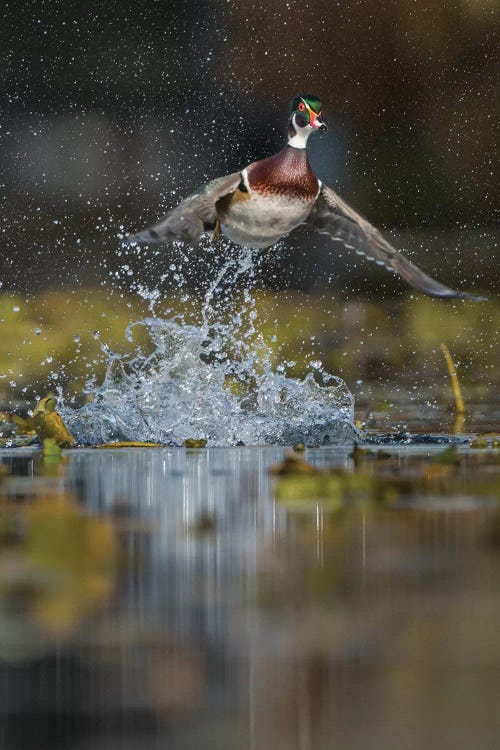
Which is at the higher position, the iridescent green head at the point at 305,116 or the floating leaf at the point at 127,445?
the iridescent green head at the point at 305,116

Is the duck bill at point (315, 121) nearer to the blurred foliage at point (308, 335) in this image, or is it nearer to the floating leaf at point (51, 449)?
the floating leaf at point (51, 449)

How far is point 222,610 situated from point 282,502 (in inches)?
32.0

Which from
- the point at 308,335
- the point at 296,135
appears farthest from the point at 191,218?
the point at 308,335

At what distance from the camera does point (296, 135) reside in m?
3.31

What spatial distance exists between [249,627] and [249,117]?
5854 millimetres

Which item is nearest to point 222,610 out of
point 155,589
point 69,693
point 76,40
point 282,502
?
point 155,589

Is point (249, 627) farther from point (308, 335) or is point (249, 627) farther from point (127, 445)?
point (308, 335)

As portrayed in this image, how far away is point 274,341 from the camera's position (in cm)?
603

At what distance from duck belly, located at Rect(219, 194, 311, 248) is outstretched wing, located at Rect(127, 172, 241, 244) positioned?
0.06 metres

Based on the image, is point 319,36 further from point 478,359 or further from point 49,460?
point 49,460

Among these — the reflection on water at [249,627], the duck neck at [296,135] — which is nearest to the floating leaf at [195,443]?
the duck neck at [296,135]

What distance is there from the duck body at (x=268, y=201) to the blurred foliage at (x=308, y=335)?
248cm

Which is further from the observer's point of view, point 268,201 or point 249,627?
point 268,201

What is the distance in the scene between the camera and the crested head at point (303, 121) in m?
3.26
